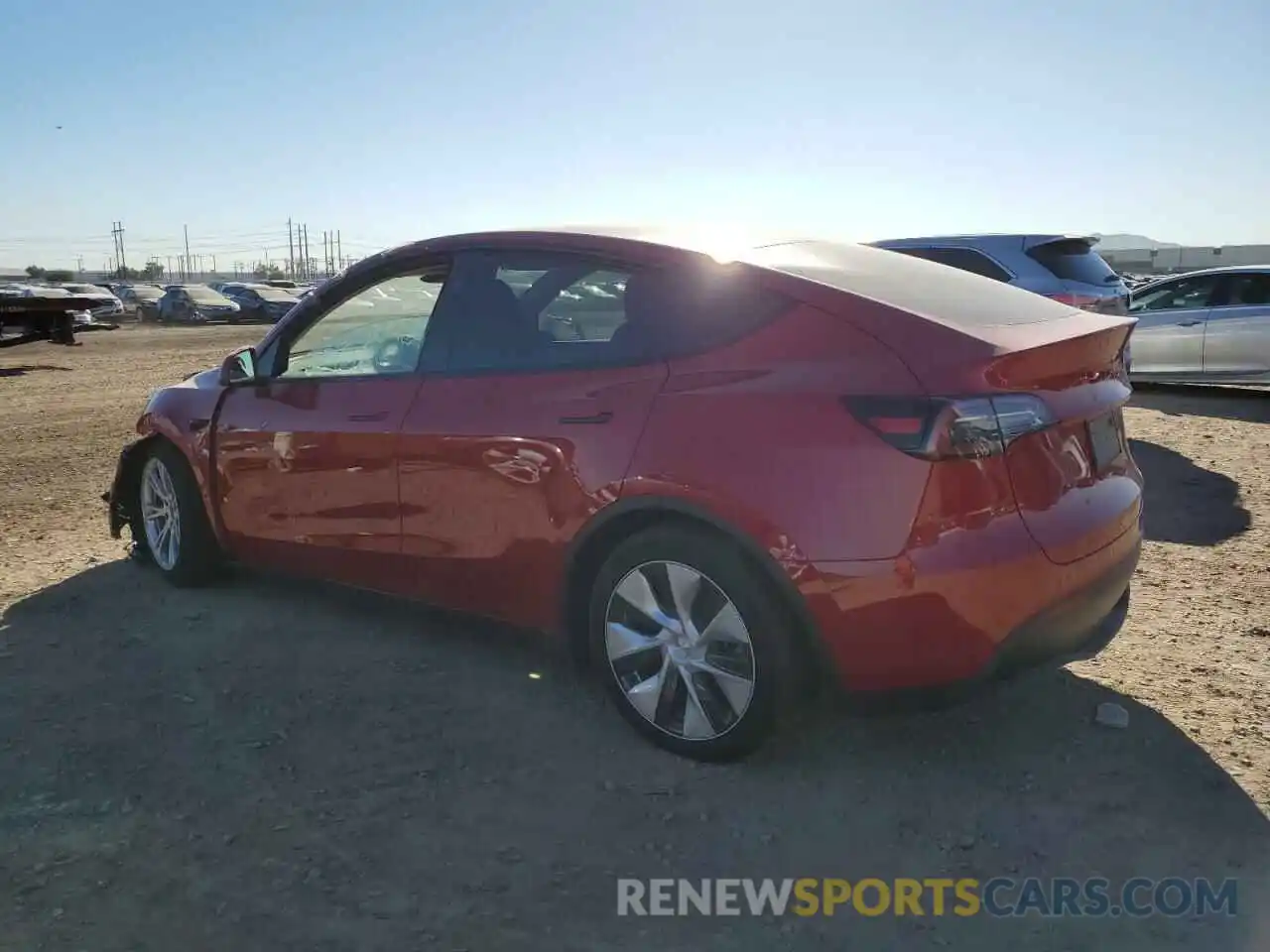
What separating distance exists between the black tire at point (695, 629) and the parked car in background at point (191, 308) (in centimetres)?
3915

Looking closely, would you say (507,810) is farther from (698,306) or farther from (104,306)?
(104,306)

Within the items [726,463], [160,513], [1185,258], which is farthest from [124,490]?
[1185,258]

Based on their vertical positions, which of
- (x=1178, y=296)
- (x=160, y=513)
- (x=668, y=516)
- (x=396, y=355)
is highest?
(x=1178, y=296)

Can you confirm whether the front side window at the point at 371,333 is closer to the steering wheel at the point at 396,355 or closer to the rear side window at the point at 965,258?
the steering wheel at the point at 396,355

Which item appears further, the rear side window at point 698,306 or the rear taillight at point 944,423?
the rear side window at point 698,306

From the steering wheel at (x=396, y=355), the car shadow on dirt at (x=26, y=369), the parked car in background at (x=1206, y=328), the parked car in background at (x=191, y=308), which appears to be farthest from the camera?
the parked car in background at (x=191, y=308)

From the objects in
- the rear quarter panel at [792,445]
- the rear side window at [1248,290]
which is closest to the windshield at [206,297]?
the rear side window at [1248,290]

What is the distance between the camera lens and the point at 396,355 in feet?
13.7

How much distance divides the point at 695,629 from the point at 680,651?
0.30 ft

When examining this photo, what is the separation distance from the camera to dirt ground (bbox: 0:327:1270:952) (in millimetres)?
2586

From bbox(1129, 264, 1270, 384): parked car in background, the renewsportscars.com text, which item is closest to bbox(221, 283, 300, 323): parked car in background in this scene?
bbox(1129, 264, 1270, 384): parked car in background

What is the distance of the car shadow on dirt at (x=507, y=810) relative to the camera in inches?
101

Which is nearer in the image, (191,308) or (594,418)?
(594,418)

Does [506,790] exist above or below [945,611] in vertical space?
below
